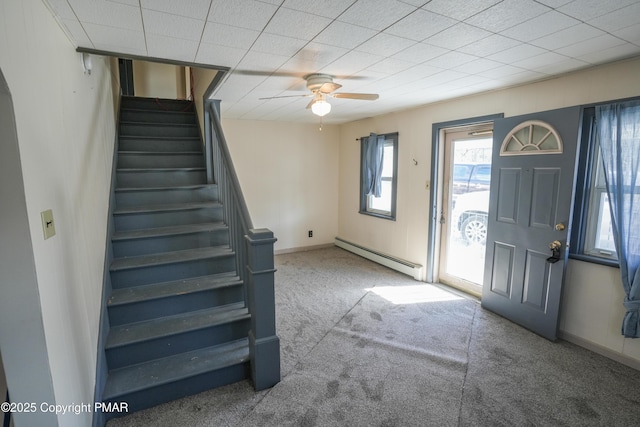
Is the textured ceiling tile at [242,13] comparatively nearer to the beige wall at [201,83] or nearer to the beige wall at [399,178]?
the beige wall at [201,83]

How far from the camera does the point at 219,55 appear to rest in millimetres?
2258

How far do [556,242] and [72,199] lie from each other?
Result: 3476 mm

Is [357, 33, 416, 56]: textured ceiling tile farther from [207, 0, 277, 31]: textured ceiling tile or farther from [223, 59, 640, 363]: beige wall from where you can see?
[223, 59, 640, 363]: beige wall

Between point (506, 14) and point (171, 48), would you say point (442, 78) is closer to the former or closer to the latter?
point (506, 14)

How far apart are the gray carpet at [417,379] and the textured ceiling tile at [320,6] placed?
2286 mm

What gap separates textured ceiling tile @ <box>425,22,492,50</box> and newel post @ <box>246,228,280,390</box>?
157 cm

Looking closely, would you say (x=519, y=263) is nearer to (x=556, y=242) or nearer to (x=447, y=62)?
(x=556, y=242)

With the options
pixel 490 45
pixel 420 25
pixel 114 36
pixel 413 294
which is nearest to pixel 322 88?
pixel 420 25

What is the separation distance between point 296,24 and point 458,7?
32.8 inches

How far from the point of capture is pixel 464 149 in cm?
377

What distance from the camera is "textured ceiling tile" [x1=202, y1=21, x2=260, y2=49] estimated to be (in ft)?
5.93

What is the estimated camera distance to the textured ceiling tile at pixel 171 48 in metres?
1.98

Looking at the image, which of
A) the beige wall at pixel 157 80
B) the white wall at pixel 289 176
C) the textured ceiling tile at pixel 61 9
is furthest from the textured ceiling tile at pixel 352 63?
the beige wall at pixel 157 80

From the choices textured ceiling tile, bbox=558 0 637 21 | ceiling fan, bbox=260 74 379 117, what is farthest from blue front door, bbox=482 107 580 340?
ceiling fan, bbox=260 74 379 117
